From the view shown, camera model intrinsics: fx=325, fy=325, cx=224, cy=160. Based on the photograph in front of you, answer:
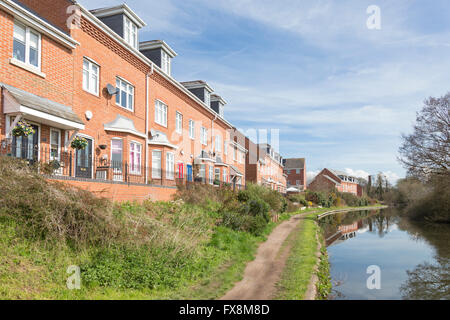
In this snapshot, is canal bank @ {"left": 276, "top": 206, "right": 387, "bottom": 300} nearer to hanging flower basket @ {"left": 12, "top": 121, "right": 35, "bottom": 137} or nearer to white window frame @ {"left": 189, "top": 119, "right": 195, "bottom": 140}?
hanging flower basket @ {"left": 12, "top": 121, "right": 35, "bottom": 137}

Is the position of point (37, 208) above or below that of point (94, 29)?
below

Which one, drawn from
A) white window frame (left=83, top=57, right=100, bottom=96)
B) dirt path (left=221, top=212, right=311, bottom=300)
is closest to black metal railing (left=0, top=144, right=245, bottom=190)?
white window frame (left=83, top=57, right=100, bottom=96)

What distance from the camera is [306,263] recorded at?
1030cm

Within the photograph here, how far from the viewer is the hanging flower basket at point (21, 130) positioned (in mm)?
9867

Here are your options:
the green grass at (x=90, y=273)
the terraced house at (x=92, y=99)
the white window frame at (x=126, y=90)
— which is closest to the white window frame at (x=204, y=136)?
the terraced house at (x=92, y=99)

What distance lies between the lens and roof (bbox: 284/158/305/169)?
79.6m

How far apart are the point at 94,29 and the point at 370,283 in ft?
48.3

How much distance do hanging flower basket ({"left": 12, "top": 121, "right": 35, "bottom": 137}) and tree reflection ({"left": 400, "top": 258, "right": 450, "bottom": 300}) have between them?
12.6 metres

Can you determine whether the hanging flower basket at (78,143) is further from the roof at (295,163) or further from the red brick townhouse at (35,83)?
the roof at (295,163)

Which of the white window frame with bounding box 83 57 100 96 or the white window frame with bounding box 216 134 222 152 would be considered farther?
the white window frame with bounding box 216 134 222 152
